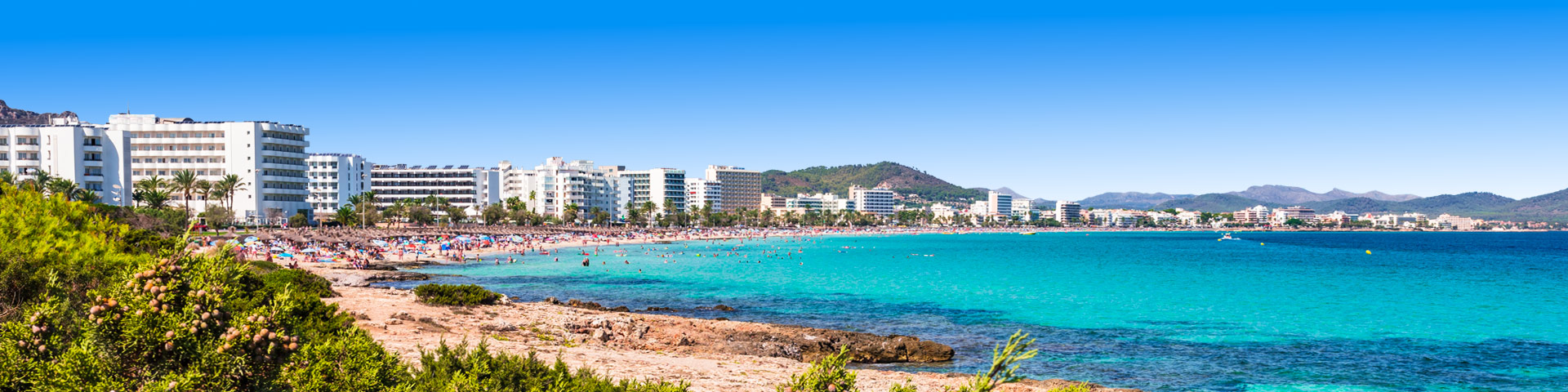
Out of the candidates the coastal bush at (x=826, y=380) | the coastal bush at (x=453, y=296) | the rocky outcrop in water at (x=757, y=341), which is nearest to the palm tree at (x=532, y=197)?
the coastal bush at (x=453, y=296)

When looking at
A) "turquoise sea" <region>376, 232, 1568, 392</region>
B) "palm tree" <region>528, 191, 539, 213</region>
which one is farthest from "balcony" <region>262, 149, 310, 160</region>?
"palm tree" <region>528, 191, 539, 213</region>

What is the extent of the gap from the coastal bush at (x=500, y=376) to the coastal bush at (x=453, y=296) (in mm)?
21273

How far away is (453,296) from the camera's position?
30.9 metres

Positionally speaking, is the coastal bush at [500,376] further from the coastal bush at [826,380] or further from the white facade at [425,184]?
the white facade at [425,184]

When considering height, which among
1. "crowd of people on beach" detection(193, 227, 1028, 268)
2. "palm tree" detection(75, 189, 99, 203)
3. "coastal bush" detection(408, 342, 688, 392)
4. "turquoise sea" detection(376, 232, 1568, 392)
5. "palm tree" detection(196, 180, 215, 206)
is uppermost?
"palm tree" detection(196, 180, 215, 206)

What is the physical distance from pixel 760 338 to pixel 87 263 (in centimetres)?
1593

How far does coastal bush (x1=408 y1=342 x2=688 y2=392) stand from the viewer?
356 inches

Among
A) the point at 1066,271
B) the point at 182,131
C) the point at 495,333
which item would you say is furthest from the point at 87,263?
the point at 182,131

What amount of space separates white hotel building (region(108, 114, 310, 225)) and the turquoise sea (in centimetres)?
4139

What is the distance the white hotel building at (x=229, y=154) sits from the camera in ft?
326

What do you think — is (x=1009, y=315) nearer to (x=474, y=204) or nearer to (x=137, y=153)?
(x=137, y=153)

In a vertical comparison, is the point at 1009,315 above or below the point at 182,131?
below

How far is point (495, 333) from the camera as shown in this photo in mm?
24766

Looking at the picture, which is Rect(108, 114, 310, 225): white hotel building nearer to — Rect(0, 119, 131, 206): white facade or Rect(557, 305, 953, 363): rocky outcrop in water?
Rect(0, 119, 131, 206): white facade
